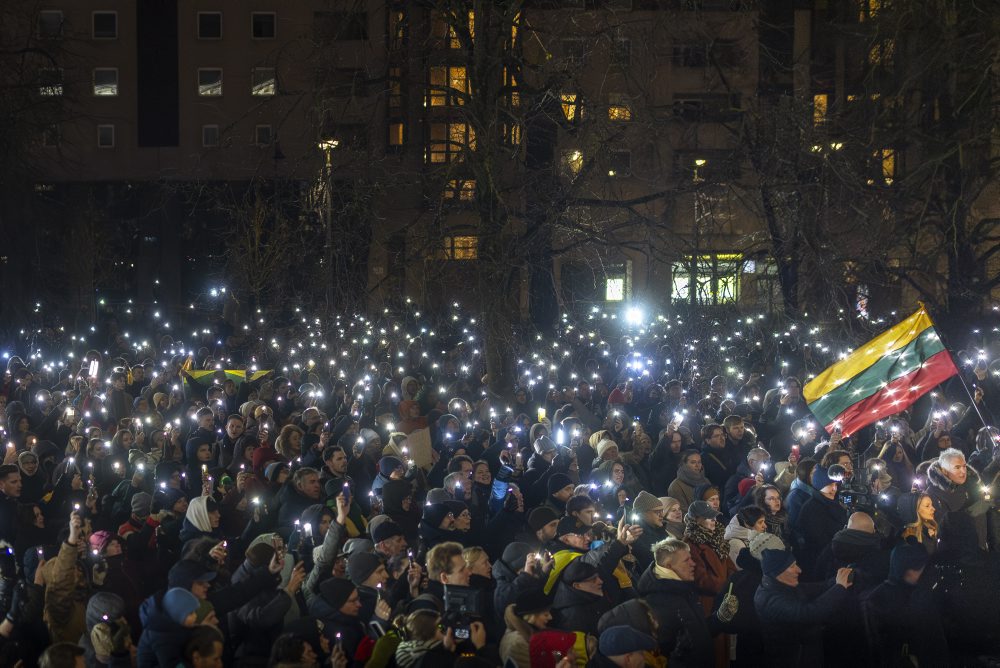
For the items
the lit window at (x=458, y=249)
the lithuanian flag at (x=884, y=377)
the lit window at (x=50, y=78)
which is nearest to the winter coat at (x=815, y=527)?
the lithuanian flag at (x=884, y=377)

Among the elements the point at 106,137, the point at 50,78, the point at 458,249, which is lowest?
the point at 458,249

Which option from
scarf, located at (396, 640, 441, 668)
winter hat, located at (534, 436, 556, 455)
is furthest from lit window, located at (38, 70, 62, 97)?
scarf, located at (396, 640, 441, 668)

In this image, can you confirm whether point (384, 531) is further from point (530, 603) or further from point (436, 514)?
point (530, 603)

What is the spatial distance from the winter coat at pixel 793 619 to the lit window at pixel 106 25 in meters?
50.0

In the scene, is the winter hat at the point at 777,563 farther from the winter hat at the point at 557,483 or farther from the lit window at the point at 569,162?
the lit window at the point at 569,162

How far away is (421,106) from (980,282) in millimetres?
8494

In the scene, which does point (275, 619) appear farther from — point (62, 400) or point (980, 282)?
point (980, 282)

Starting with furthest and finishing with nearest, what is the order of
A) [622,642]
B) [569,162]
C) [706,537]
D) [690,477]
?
[569,162]
[690,477]
[706,537]
[622,642]

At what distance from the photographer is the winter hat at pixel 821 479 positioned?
32.7 feet

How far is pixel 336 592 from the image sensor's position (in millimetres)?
7324

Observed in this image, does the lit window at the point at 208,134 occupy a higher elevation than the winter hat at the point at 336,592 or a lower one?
higher

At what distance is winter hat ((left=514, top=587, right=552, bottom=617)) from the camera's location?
6.91m

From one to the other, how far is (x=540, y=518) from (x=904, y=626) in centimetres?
269

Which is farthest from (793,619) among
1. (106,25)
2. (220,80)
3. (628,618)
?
(106,25)
